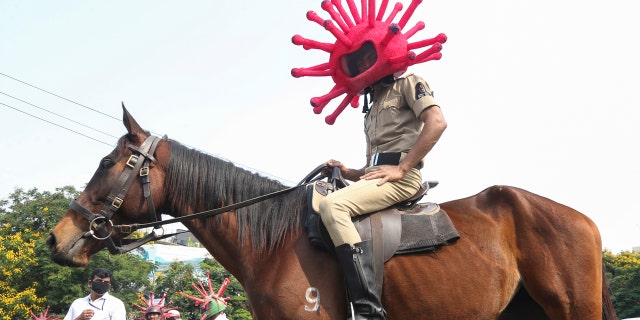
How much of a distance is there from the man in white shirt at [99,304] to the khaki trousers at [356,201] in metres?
5.57

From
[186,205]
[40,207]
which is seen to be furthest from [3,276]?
[186,205]

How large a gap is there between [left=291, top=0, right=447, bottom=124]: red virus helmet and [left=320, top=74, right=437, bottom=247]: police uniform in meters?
0.19

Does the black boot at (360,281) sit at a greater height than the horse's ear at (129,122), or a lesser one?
lesser

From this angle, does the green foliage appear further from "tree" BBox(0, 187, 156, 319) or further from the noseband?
the noseband

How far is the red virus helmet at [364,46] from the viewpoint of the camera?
5.00 metres

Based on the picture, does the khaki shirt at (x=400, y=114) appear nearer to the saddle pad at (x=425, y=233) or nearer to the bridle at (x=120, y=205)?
the saddle pad at (x=425, y=233)

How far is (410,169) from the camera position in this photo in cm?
468

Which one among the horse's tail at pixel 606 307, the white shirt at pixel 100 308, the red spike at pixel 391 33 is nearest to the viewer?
the red spike at pixel 391 33

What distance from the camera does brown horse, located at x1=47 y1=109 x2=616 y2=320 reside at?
14.4ft

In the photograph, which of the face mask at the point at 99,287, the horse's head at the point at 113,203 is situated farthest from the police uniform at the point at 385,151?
the face mask at the point at 99,287

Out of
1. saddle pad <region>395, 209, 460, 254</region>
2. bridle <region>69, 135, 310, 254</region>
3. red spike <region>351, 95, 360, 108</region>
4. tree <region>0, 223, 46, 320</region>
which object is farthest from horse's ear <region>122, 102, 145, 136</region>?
tree <region>0, 223, 46, 320</region>

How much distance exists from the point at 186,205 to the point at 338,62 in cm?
193

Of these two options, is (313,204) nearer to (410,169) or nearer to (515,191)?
(410,169)

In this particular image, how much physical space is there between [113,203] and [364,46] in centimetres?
254
